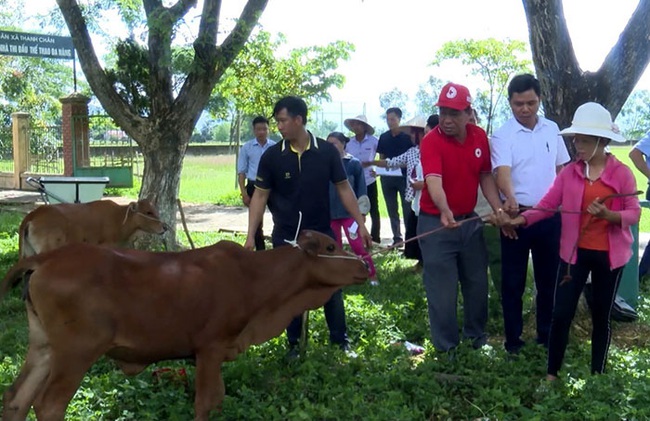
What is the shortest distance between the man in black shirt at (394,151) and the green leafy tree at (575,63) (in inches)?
159

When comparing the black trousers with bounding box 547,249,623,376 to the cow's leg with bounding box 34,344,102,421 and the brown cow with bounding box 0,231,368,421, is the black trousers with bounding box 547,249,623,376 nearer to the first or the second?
the brown cow with bounding box 0,231,368,421

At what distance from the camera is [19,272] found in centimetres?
425

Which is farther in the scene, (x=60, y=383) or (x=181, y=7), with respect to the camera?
(x=181, y=7)

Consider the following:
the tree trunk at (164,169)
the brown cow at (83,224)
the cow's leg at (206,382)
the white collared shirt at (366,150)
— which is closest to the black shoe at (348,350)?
the cow's leg at (206,382)

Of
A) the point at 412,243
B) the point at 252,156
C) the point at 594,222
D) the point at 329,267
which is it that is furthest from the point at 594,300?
the point at 252,156

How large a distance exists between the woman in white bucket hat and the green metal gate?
1763cm

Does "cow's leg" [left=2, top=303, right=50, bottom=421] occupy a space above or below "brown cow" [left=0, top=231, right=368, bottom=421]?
below

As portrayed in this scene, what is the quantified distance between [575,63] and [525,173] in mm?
1747

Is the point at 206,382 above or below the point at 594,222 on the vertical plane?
below

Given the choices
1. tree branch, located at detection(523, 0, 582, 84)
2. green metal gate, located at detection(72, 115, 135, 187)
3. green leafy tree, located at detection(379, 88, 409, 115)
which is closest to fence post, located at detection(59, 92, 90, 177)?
green metal gate, located at detection(72, 115, 135, 187)

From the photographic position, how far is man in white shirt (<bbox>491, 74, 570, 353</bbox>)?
5633 millimetres

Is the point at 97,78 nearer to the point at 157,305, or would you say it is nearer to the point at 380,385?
the point at 157,305

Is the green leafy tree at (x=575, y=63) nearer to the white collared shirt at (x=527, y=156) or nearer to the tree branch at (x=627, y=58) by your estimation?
the tree branch at (x=627, y=58)

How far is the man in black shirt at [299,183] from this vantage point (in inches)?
227
